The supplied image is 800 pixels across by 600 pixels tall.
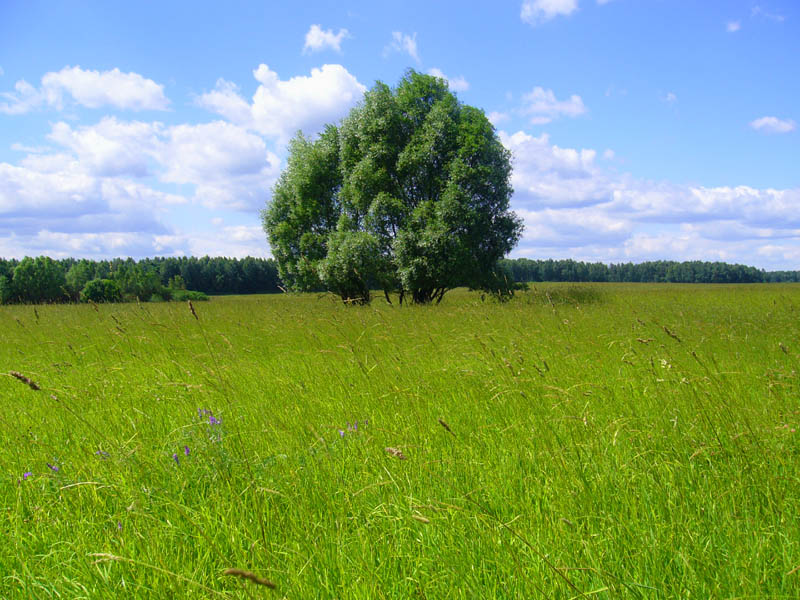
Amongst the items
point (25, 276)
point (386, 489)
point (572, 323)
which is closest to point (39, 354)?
point (386, 489)

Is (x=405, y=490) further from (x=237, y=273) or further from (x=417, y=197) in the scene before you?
(x=237, y=273)

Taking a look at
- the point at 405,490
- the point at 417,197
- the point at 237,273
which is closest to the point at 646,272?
the point at 237,273

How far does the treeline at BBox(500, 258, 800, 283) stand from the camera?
348 feet

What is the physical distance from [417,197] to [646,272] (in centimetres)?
12154

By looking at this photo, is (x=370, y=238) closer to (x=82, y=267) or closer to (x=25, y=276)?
(x=25, y=276)

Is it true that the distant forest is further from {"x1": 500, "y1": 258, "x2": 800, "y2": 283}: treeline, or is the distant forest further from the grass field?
the grass field

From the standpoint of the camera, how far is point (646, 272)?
120 meters

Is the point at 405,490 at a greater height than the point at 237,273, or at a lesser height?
lesser

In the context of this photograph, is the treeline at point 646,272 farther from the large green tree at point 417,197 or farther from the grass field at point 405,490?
the grass field at point 405,490

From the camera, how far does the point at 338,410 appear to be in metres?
3.40

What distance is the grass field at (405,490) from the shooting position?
1.54m

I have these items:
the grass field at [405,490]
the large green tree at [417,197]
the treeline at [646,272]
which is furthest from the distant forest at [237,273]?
the grass field at [405,490]

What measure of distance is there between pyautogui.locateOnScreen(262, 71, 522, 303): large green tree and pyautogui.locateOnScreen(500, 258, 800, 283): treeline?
268 ft

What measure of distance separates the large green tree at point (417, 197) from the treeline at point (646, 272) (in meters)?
81.8
